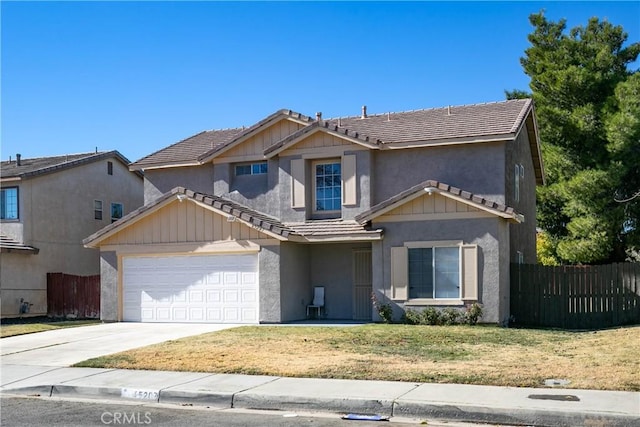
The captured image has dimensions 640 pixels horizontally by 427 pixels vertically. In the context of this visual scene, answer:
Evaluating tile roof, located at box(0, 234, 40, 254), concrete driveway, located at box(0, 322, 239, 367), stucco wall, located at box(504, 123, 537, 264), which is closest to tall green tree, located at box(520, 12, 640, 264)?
stucco wall, located at box(504, 123, 537, 264)

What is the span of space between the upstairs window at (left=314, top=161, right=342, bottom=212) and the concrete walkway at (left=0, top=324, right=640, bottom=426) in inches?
433

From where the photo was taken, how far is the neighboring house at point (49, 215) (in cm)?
2828

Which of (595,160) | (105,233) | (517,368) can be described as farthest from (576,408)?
(595,160)

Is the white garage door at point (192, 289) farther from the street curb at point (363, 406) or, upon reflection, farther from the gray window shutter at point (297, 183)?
the street curb at point (363, 406)

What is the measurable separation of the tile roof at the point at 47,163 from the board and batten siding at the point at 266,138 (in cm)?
877

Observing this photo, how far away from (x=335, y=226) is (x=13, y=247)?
40.5ft

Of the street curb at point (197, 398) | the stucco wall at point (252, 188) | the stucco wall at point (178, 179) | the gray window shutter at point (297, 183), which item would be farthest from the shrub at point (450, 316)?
the street curb at point (197, 398)

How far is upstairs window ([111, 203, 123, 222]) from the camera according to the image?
33.3 m

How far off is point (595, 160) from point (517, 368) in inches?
733

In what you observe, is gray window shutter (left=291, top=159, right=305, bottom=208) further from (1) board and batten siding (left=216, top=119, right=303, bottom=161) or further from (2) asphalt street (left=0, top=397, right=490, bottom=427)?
(2) asphalt street (left=0, top=397, right=490, bottom=427)

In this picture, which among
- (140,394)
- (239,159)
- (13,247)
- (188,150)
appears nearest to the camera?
(140,394)

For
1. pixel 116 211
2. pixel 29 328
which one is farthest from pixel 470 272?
pixel 116 211

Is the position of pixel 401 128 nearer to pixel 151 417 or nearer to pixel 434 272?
pixel 434 272

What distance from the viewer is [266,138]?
25000 millimetres
